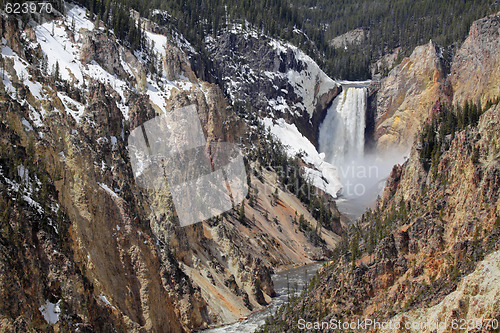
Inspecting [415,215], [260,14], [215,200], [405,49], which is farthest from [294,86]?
[415,215]

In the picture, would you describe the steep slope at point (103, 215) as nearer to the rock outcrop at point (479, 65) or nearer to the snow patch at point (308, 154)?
the snow patch at point (308, 154)

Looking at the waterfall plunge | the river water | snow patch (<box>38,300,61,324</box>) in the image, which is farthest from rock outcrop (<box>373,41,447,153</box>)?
snow patch (<box>38,300,61,324</box>)

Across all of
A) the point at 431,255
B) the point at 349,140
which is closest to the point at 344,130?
the point at 349,140

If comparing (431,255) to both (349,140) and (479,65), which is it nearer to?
(479,65)

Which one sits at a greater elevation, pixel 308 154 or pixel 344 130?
pixel 344 130

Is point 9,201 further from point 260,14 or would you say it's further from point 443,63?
point 260,14

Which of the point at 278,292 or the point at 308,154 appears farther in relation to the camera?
the point at 308,154

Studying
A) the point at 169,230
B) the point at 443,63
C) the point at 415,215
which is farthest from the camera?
the point at 443,63

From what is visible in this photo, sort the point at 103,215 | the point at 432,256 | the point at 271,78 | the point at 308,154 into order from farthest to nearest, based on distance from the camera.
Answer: the point at 271,78
the point at 308,154
the point at 103,215
the point at 432,256
